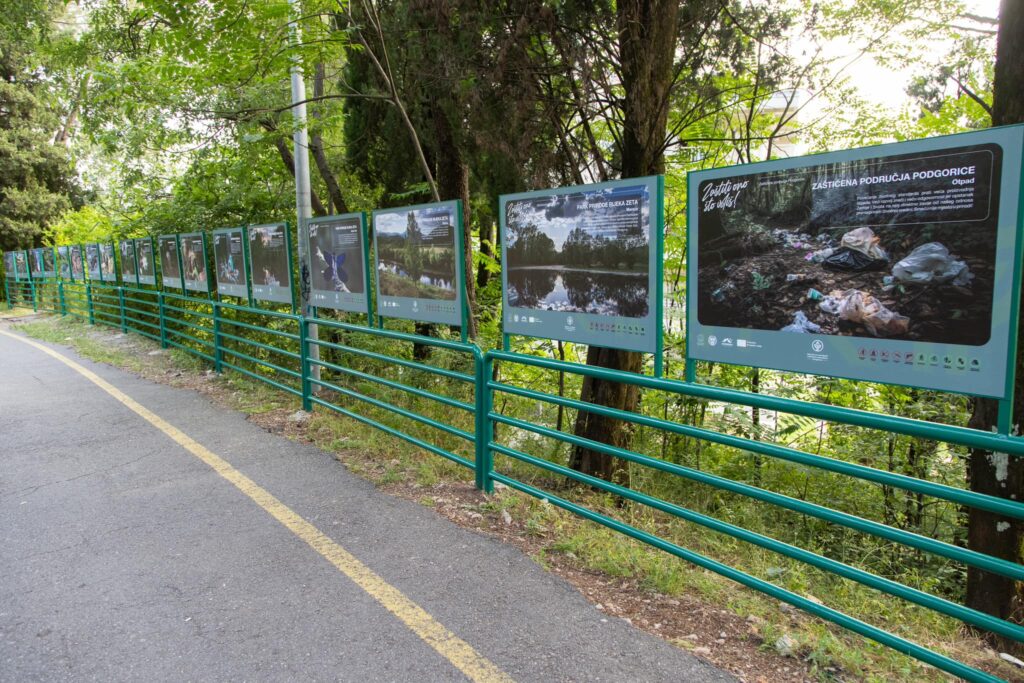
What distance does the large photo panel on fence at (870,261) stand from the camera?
2.70 meters

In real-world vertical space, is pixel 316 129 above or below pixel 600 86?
above

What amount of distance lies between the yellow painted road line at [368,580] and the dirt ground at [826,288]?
2.27 metres

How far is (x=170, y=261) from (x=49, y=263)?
12519 mm

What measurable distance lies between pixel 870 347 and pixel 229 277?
967cm

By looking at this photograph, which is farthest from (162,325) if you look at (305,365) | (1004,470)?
(1004,470)

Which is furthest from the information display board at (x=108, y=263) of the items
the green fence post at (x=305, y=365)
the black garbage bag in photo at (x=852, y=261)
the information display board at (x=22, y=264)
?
the black garbage bag in photo at (x=852, y=261)

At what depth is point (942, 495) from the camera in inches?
103

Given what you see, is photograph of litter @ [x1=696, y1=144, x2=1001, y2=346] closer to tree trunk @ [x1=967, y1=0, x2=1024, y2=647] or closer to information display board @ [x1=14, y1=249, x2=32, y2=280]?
tree trunk @ [x1=967, y1=0, x2=1024, y2=647]

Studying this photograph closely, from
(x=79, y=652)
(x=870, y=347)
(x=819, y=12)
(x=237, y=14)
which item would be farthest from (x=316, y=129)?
(x=870, y=347)

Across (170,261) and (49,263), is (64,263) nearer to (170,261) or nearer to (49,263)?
(49,263)

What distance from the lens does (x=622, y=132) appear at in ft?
20.5

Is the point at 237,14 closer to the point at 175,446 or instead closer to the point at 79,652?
the point at 175,446

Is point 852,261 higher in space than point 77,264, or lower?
lower

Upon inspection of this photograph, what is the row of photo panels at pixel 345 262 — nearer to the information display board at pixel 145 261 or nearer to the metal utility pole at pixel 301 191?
the metal utility pole at pixel 301 191
